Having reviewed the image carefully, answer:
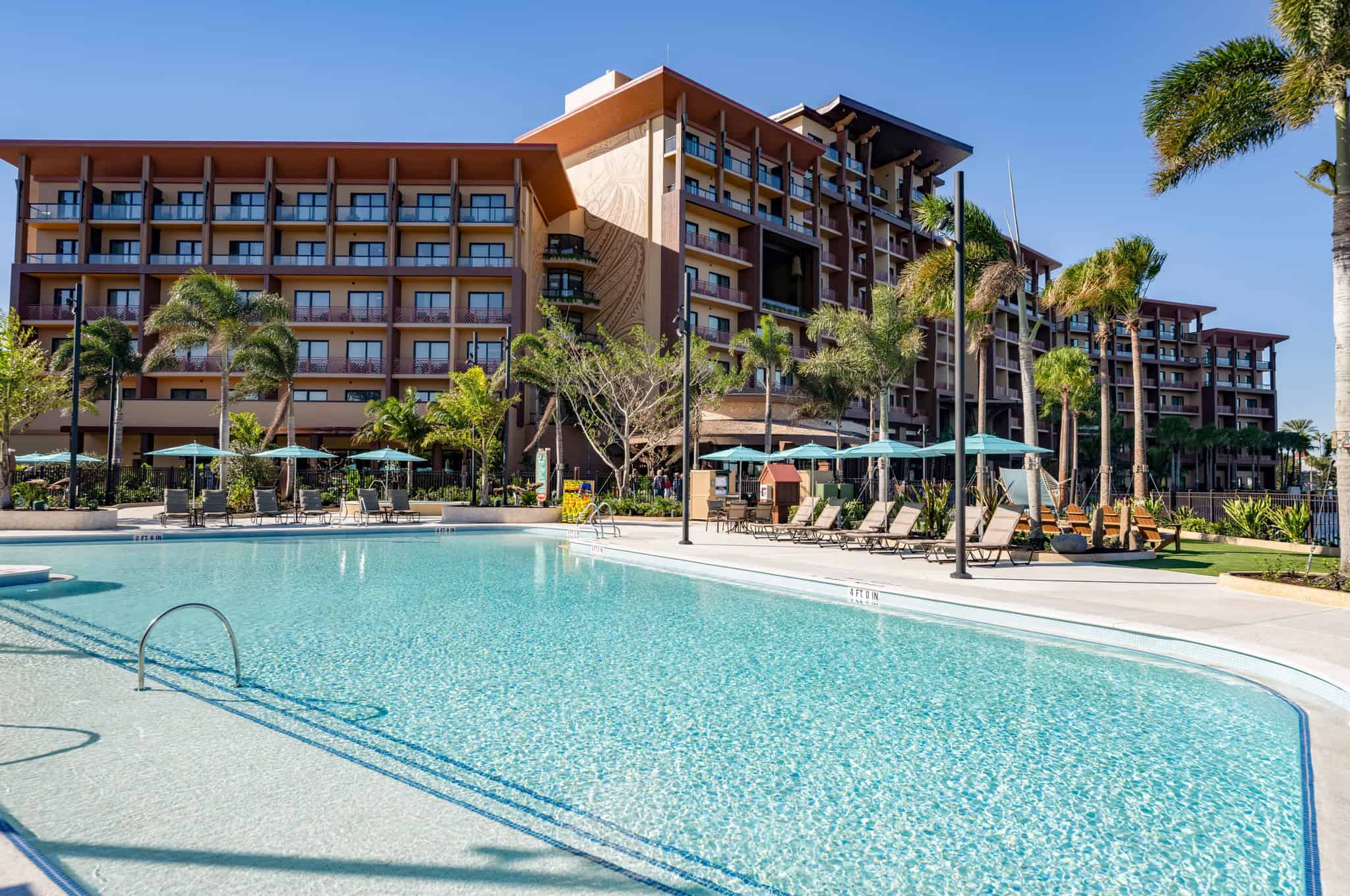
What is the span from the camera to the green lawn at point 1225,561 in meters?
12.7

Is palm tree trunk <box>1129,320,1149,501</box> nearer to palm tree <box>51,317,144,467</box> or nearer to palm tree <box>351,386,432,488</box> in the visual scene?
palm tree <box>351,386,432,488</box>

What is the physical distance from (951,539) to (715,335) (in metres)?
29.3

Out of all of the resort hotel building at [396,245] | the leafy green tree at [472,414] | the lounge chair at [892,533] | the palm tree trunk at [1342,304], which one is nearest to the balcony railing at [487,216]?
the resort hotel building at [396,245]

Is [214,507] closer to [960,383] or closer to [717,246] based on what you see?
[960,383]

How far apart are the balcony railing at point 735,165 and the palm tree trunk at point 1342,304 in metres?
36.7

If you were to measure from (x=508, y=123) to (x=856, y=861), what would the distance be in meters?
53.2

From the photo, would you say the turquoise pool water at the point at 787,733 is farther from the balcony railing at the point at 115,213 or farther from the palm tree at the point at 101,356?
the balcony railing at the point at 115,213

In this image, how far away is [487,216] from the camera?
4194 cm

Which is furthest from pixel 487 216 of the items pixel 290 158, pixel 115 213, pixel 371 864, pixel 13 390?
pixel 371 864

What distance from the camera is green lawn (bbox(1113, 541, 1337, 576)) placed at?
1266 cm

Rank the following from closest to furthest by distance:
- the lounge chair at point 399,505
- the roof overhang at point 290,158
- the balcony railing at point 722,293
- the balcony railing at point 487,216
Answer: the lounge chair at point 399,505 < the roof overhang at point 290,158 < the balcony railing at point 487,216 < the balcony railing at point 722,293

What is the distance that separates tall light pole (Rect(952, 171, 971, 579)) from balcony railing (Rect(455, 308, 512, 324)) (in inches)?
1297

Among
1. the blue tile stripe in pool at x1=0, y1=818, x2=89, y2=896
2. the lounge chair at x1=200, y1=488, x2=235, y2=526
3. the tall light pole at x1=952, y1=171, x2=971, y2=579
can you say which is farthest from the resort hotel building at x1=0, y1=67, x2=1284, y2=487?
the blue tile stripe in pool at x1=0, y1=818, x2=89, y2=896

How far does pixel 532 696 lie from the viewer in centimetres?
621
